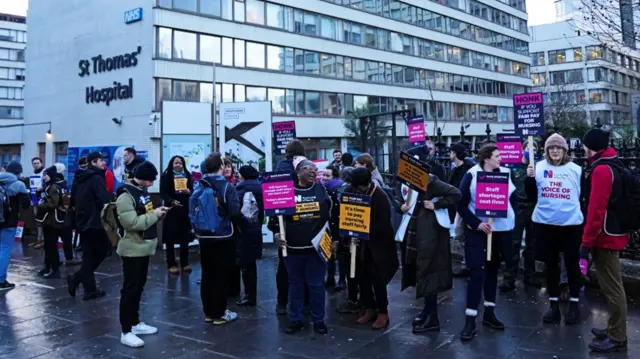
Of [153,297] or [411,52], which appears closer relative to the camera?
[153,297]

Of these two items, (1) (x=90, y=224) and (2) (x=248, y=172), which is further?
(1) (x=90, y=224)

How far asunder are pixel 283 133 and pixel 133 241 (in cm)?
863

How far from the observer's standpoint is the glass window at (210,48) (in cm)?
3105

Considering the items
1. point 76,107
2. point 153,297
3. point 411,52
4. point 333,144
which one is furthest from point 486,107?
point 153,297

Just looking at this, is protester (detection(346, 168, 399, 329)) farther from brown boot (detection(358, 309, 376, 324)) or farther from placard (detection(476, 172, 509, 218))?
placard (detection(476, 172, 509, 218))

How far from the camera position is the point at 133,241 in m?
5.64

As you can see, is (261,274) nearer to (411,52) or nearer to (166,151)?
(166,151)

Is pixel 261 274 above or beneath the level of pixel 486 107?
beneath

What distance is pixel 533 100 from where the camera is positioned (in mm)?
8320

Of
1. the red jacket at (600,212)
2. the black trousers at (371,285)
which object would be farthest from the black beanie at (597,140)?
the black trousers at (371,285)

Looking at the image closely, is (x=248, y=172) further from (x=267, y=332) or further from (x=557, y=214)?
(x=557, y=214)

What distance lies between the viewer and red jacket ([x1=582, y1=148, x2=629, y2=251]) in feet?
16.1

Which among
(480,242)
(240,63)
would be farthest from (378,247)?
(240,63)

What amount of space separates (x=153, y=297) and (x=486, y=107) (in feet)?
177
